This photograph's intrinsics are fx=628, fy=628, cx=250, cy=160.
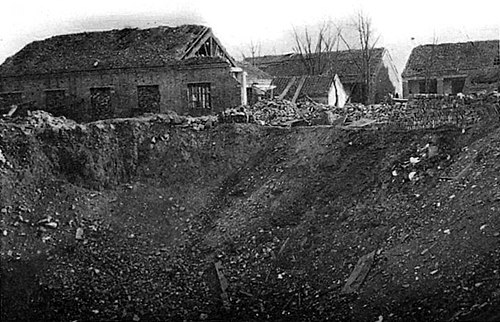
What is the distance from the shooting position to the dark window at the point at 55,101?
27.5 m

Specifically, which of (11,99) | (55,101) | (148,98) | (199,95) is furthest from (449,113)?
(11,99)

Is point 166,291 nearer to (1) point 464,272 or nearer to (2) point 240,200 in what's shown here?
(2) point 240,200

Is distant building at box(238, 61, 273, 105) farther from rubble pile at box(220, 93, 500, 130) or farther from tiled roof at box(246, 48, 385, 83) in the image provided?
tiled roof at box(246, 48, 385, 83)

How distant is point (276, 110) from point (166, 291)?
11378mm

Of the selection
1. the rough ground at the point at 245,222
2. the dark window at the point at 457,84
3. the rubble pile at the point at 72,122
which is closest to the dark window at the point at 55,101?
the rubble pile at the point at 72,122

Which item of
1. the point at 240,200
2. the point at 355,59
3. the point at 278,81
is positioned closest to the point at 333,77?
the point at 278,81

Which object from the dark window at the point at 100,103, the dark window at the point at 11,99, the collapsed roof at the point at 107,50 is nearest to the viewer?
the collapsed roof at the point at 107,50

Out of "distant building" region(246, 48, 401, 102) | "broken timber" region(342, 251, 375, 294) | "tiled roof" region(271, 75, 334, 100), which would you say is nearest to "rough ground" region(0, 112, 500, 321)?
"broken timber" region(342, 251, 375, 294)

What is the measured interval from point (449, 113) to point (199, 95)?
11542 millimetres

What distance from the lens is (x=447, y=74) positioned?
1642 inches

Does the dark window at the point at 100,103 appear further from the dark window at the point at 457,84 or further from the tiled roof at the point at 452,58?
the dark window at the point at 457,84

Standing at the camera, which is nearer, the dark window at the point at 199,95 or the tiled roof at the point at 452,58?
the dark window at the point at 199,95

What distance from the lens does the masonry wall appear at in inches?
1001

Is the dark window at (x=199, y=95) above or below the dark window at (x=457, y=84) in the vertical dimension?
above
